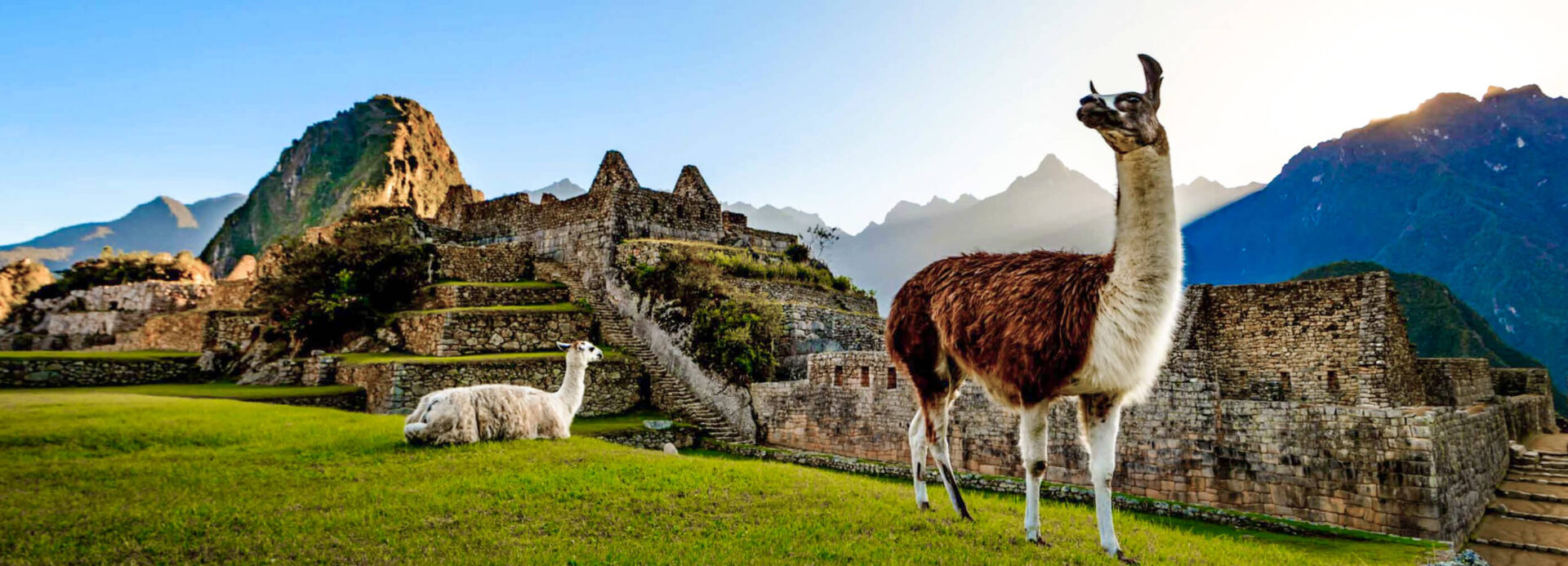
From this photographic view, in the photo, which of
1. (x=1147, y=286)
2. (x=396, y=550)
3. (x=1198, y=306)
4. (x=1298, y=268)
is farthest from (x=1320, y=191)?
(x=396, y=550)

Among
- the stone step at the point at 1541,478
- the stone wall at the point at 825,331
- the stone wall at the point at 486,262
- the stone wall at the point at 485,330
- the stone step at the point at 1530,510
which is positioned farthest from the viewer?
the stone wall at the point at 486,262

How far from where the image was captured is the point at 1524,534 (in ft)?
33.9

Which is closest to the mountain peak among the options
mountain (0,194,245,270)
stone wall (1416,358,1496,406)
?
stone wall (1416,358,1496,406)

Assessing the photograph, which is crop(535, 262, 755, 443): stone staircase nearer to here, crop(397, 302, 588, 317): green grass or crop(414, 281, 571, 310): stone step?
crop(397, 302, 588, 317): green grass

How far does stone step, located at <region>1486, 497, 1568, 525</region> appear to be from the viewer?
11164 millimetres

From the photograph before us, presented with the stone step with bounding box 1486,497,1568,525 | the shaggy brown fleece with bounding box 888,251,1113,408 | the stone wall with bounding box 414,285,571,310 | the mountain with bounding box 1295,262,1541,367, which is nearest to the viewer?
the shaggy brown fleece with bounding box 888,251,1113,408

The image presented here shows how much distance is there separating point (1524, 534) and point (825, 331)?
13377mm

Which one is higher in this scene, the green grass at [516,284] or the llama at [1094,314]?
the green grass at [516,284]

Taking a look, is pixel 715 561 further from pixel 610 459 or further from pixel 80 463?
pixel 80 463

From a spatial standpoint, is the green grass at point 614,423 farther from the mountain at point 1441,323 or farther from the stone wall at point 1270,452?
the mountain at point 1441,323

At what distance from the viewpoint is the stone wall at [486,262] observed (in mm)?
22156

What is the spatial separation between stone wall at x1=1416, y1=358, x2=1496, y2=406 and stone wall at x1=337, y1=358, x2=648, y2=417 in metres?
19.9

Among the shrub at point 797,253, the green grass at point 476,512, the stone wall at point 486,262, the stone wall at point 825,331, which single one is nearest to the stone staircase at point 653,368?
the stone wall at point 486,262

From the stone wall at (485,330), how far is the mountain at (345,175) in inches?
1443
